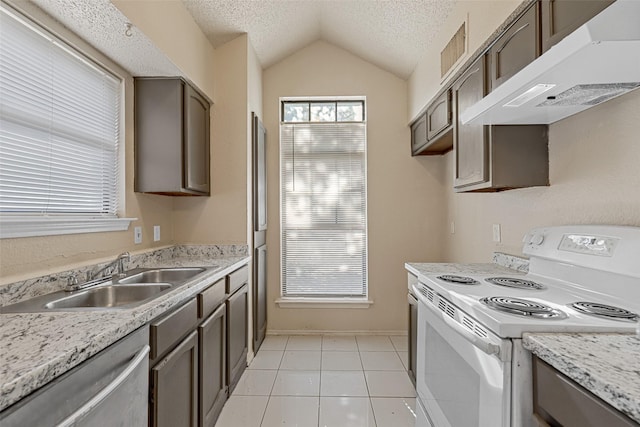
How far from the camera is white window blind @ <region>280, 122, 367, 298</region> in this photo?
3553mm

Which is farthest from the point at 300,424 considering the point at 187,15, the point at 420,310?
the point at 187,15

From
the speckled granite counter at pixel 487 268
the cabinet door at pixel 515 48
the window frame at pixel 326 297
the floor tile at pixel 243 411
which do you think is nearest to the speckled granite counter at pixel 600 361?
the speckled granite counter at pixel 487 268

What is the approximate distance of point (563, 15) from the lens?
4.07 feet

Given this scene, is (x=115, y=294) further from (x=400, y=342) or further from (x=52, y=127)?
(x=400, y=342)

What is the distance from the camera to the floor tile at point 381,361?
2744 millimetres

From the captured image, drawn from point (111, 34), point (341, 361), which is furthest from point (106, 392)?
point (341, 361)

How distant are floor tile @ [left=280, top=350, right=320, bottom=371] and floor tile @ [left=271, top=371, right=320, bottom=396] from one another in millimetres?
86

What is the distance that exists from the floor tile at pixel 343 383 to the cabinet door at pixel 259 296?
29.8 inches

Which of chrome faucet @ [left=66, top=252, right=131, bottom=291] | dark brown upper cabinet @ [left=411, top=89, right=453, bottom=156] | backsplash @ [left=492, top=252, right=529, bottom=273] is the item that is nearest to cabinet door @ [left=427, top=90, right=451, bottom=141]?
dark brown upper cabinet @ [left=411, top=89, right=453, bottom=156]

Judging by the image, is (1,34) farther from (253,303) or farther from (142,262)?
(253,303)

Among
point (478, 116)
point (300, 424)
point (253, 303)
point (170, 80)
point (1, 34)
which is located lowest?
point (300, 424)

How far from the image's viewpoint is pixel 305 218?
3568 millimetres

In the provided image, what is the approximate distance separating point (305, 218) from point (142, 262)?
174 cm

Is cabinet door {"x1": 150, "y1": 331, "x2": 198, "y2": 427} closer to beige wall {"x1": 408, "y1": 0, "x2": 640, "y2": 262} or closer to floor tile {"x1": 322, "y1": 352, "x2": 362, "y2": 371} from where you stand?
floor tile {"x1": 322, "y1": 352, "x2": 362, "y2": 371}
